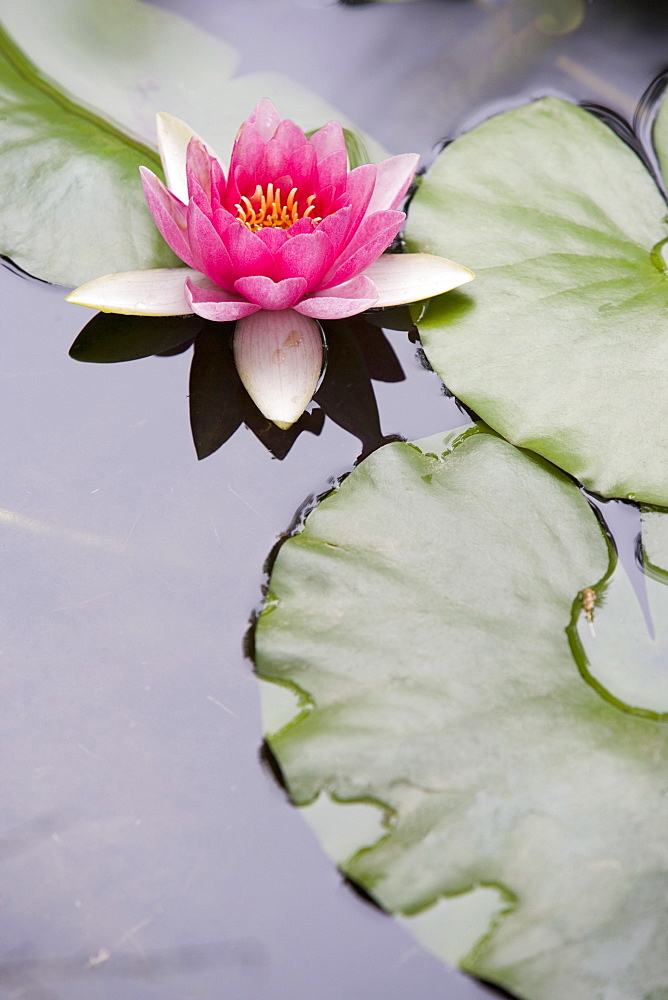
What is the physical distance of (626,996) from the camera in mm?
1165

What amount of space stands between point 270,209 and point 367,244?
0.99ft

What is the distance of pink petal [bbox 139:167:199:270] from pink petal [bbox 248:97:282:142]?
0.27m

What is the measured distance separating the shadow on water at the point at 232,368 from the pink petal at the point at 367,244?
20 cm

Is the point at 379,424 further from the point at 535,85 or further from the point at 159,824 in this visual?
the point at 535,85

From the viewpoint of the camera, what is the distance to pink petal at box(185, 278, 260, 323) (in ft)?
Answer: 5.65

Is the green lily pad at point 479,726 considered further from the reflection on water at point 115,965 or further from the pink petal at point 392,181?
the pink petal at point 392,181

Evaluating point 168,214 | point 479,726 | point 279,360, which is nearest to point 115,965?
point 479,726

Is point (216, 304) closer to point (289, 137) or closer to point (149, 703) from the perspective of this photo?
point (289, 137)

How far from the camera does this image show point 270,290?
1.71 metres

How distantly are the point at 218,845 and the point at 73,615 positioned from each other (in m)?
0.52

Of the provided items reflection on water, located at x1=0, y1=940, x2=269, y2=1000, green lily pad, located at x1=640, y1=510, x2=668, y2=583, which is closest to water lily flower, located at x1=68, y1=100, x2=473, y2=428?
green lily pad, located at x1=640, y1=510, x2=668, y2=583

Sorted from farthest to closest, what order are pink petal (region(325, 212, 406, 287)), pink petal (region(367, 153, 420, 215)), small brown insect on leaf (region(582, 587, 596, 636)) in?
1. pink petal (region(367, 153, 420, 215))
2. pink petal (region(325, 212, 406, 287))
3. small brown insect on leaf (region(582, 587, 596, 636))

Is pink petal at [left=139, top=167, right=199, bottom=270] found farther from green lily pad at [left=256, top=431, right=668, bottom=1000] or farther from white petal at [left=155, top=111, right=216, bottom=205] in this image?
green lily pad at [left=256, top=431, right=668, bottom=1000]

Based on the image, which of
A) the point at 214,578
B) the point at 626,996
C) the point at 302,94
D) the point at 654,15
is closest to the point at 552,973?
the point at 626,996
